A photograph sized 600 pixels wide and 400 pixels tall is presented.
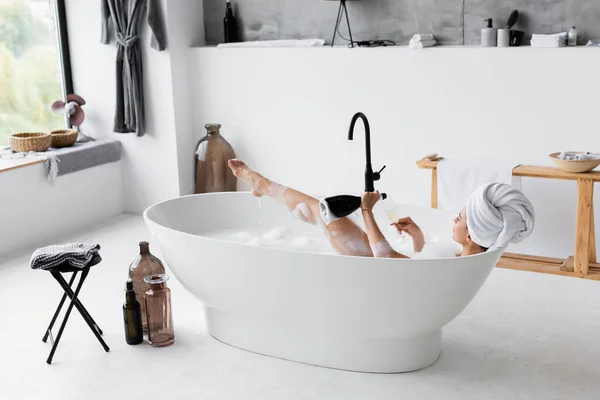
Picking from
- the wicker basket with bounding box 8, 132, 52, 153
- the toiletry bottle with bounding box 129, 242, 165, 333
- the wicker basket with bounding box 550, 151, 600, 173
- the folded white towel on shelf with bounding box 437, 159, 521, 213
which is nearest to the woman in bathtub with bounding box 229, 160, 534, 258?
the toiletry bottle with bounding box 129, 242, 165, 333

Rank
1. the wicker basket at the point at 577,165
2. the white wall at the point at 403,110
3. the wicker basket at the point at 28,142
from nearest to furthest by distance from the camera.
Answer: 1. the wicker basket at the point at 577,165
2. the white wall at the point at 403,110
3. the wicker basket at the point at 28,142

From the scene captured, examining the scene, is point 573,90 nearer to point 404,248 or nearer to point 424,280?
point 404,248

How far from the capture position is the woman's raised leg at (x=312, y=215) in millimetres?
3266

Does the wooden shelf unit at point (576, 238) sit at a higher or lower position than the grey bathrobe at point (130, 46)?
lower

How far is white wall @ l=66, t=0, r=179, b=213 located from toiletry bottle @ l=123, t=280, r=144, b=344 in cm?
218

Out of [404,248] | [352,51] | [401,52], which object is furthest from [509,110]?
[404,248]

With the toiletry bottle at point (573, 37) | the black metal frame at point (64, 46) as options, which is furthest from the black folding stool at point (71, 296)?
the toiletry bottle at point (573, 37)

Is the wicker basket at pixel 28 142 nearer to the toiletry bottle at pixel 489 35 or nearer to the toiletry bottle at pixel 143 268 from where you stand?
the toiletry bottle at pixel 143 268

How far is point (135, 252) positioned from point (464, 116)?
2.22 meters

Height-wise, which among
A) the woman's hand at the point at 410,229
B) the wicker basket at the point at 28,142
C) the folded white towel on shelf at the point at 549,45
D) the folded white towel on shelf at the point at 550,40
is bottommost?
the woman's hand at the point at 410,229

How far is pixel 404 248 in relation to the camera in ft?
11.7

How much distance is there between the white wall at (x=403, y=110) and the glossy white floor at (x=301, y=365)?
32.2 inches

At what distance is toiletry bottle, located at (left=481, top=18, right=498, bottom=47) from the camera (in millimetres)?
4465

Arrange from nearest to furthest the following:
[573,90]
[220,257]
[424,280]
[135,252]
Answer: [424,280], [220,257], [573,90], [135,252]
